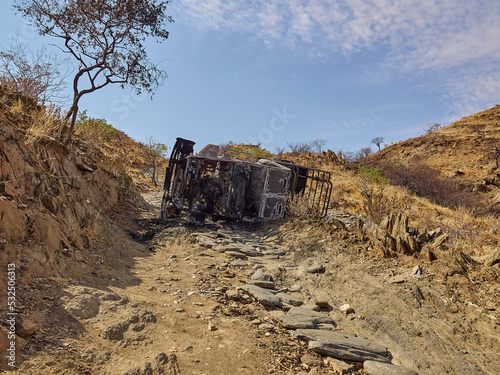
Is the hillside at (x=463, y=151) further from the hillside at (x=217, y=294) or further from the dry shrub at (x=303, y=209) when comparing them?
the hillside at (x=217, y=294)

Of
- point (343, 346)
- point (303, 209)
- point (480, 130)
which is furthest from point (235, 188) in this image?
point (480, 130)

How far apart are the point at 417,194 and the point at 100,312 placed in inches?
818

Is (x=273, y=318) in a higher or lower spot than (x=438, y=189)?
lower

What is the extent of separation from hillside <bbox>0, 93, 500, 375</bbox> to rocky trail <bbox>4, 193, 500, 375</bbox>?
0.02 meters

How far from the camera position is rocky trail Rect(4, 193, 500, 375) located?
3033 mm

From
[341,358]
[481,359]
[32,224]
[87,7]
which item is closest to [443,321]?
[481,359]

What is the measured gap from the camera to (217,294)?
493 cm

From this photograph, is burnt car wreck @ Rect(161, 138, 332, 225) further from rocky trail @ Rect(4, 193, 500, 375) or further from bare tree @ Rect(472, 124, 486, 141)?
bare tree @ Rect(472, 124, 486, 141)

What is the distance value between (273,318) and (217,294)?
996mm

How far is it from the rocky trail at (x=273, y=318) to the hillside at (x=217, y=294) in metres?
0.02

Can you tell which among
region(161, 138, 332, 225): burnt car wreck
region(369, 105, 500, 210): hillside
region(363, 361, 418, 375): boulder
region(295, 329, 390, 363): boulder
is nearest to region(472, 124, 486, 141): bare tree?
region(369, 105, 500, 210): hillside

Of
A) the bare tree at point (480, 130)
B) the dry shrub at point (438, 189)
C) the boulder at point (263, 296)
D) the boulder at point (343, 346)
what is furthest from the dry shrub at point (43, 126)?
the bare tree at point (480, 130)

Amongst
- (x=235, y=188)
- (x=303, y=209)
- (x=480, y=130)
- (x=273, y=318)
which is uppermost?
(x=480, y=130)

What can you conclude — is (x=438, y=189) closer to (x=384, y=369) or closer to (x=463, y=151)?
(x=463, y=151)
